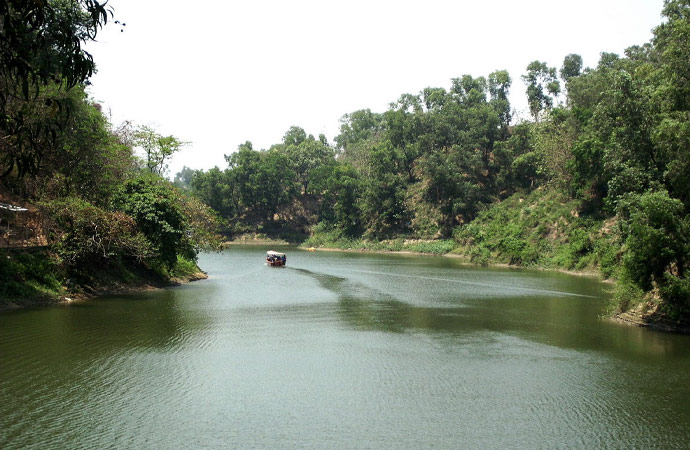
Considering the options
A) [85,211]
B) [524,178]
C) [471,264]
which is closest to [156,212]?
[85,211]

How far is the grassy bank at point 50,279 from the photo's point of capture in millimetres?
24016

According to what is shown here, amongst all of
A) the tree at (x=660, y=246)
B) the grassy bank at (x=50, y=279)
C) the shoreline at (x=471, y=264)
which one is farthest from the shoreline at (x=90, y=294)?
the shoreline at (x=471, y=264)

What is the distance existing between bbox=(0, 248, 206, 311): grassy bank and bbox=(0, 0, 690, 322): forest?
0.31ft

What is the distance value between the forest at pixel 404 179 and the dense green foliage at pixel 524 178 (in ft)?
0.46

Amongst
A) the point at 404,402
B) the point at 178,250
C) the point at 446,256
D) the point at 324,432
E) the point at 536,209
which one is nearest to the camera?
the point at 324,432

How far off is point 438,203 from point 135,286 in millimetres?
51841

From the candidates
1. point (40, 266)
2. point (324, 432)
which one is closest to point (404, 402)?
point (324, 432)

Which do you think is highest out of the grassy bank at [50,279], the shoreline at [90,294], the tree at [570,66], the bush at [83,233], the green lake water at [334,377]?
the tree at [570,66]

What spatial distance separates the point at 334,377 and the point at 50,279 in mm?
16934

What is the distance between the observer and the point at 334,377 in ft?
50.9

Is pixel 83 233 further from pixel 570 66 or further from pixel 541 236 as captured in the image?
pixel 570 66

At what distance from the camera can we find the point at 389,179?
80.5 m

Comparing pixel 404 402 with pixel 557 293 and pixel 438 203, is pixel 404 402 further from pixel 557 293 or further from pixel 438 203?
pixel 438 203

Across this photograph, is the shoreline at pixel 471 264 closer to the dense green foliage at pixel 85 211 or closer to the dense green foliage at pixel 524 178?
the dense green foliage at pixel 524 178
